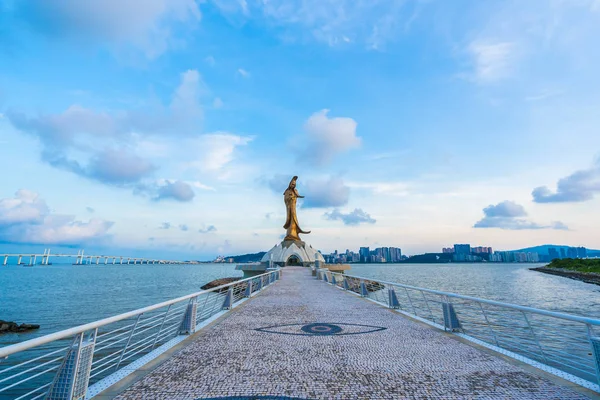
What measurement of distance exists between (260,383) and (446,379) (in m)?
2.51

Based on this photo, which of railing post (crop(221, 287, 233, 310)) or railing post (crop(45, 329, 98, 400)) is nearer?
railing post (crop(45, 329, 98, 400))

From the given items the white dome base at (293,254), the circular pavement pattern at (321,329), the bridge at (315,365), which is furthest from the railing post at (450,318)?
the white dome base at (293,254)

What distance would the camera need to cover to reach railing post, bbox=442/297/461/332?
7.30 meters

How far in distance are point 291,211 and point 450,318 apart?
4343cm

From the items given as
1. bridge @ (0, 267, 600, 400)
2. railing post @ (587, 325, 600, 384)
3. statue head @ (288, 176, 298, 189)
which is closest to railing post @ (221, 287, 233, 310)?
bridge @ (0, 267, 600, 400)

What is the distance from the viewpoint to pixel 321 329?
296 inches

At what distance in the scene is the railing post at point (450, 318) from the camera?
7.30 metres

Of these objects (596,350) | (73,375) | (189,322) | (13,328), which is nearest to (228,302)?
(189,322)

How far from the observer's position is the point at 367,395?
392cm

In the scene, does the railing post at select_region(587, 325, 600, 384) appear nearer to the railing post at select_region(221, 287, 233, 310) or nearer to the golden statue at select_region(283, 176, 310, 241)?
the railing post at select_region(221, 287, 233, 310)

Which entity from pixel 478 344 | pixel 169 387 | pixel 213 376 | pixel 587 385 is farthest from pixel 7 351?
pixel 478 344

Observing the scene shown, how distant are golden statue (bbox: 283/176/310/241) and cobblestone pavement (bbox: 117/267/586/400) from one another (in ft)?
137

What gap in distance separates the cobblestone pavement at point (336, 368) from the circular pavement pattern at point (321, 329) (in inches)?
0.9

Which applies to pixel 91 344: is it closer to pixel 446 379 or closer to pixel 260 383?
pixel 260 383
